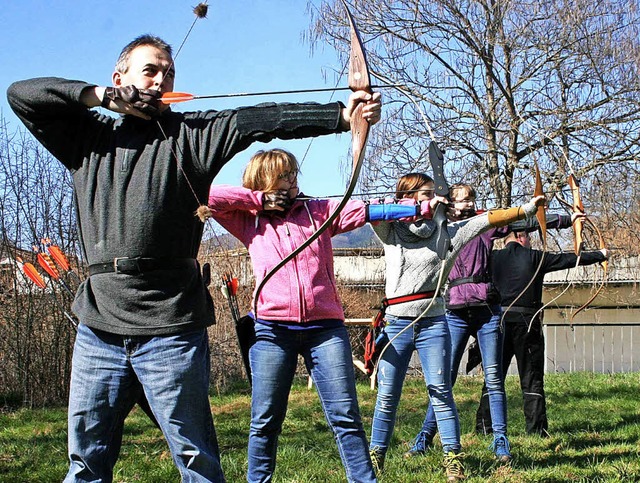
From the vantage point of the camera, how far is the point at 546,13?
9789mm

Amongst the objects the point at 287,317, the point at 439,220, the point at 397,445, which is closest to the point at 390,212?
the point at 439,220

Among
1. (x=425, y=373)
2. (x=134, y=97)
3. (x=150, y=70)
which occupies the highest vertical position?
(x=150, y=70)

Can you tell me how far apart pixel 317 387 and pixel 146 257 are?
1043 millimetres

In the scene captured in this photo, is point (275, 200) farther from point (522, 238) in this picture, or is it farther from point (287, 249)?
point (522, 238)

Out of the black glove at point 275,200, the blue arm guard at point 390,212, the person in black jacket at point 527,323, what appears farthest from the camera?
the person in black jacket at point 527,323

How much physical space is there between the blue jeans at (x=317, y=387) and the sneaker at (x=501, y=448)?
1.42 meters

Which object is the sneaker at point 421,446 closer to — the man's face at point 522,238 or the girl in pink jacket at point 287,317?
the girl in pink jacket at point 287,317

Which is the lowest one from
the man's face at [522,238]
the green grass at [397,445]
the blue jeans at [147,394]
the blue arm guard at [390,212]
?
the green grass at [397,445]

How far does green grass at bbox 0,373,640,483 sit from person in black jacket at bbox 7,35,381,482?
5.20ft

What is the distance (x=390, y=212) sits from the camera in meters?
3.23

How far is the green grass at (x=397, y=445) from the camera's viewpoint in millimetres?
3598

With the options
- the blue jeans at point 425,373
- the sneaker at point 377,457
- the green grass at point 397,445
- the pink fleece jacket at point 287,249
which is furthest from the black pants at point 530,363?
the pink fleece jacket at point 287,249

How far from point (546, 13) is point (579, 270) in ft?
15.0

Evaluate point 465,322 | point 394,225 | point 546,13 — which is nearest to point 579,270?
point 546,13
